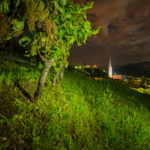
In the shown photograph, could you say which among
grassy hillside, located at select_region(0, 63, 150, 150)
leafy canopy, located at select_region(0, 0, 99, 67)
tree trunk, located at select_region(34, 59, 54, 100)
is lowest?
grassy hillside, located at select_region(0, 63, 150, 150)

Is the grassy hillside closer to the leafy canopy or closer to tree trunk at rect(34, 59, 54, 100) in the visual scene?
tree trunk at rect(34, 59, 54, 100)

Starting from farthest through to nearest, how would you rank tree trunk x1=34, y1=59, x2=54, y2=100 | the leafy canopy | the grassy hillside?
tree trunk x1=34, y1=59, x2=54, y2=100 < the grassy hillside < the leafy canopy

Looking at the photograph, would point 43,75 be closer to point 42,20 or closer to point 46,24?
point 46,24

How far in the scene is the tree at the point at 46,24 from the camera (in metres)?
1.27

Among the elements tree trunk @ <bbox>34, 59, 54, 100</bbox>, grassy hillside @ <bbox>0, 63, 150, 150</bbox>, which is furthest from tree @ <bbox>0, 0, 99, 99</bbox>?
grassy hillside @ <bbox>0, 63, 150, 150</bbox>

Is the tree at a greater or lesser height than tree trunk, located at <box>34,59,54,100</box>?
greater

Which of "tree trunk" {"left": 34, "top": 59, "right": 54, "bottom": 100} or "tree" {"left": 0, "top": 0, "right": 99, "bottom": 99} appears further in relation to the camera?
"tree trunk" {"left": 34, "top": 59, "right": 54, "bottom": 100}

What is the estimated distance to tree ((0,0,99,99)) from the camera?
127 centimetres

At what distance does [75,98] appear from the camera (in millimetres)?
3842

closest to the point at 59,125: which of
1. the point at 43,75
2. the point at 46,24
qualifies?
the point at 43,75

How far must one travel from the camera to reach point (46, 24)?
5.51ft

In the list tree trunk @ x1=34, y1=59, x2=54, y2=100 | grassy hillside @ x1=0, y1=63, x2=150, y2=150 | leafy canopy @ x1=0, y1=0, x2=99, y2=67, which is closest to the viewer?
leafy canopy @ x1=0, y1=0, x2=99, y2=67

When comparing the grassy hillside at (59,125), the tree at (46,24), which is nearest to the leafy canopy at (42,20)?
the tree at (46,24)

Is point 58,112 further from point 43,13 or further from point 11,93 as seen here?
point 43,13
